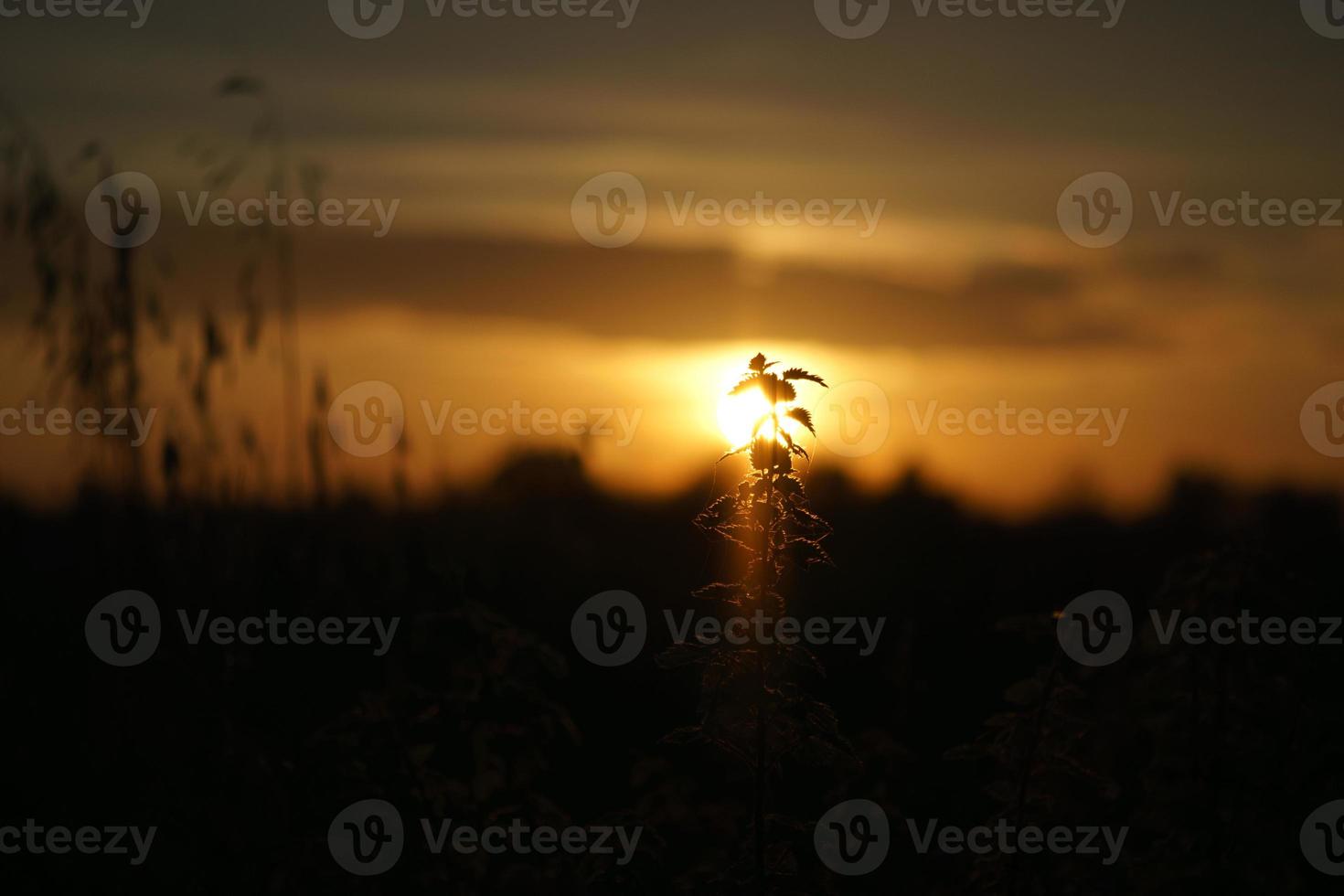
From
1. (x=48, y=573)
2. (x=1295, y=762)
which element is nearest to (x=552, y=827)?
(x=1295, y=762)

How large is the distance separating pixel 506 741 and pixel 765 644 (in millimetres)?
1412

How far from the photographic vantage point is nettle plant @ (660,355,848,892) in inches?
120

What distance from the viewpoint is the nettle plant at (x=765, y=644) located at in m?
3.04

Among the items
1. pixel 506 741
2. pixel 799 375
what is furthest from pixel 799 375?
pixel 506 741

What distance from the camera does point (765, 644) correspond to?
307 cm

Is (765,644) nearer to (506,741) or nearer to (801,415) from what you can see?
(801,415)

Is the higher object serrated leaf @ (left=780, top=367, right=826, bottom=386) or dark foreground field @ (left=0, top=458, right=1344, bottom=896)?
serrated leaf @ (left=780, top=367, right=826, bottom=386)

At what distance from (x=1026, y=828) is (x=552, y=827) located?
1450mm

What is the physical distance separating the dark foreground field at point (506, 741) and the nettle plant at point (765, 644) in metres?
0.06

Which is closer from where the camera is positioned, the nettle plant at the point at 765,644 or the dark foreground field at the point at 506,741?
the nettle plant at the point at 765,644

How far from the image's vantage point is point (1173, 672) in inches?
151

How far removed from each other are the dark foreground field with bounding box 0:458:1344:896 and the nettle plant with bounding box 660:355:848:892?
0.06m

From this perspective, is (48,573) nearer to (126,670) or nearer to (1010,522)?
(126,670)

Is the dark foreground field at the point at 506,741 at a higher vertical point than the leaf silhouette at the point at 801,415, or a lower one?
lower
